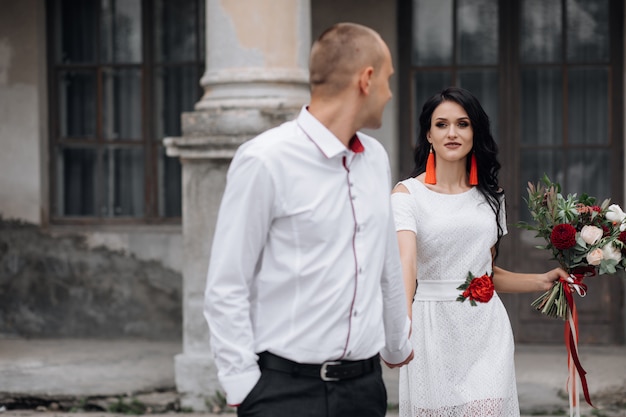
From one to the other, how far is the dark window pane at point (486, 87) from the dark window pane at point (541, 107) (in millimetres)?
210

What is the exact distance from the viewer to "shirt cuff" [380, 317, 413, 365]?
10.6 ft

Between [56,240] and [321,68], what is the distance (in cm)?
691

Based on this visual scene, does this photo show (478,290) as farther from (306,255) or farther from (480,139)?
(306,255)

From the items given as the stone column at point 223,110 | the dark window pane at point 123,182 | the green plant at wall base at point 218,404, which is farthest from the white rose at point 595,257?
the dark window pane at point 123,182

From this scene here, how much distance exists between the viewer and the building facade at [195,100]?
8.90 m

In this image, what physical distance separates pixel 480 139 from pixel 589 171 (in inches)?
187

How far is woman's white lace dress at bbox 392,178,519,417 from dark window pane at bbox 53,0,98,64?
5.74m

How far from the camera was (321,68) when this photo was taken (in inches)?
114

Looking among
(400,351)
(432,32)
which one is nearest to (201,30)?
(432,32)

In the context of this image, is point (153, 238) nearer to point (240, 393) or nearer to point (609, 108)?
point (609, 108)

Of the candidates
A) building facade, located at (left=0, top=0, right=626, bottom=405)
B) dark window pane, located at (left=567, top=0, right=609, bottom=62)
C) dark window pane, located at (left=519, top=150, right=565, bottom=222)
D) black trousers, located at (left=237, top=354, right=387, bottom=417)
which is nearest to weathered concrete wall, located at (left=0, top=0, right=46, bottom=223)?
building facade, located at (left=0, top=0, right=626, bottom=405)

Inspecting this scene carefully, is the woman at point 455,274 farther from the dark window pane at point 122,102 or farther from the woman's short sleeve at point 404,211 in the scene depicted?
the dark window pane at point 122,102

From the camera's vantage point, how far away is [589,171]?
895 cm

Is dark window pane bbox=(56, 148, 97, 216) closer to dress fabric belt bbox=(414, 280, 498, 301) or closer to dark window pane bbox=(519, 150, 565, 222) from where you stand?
dark window pane bbox=(519, 150, 565, 222)
